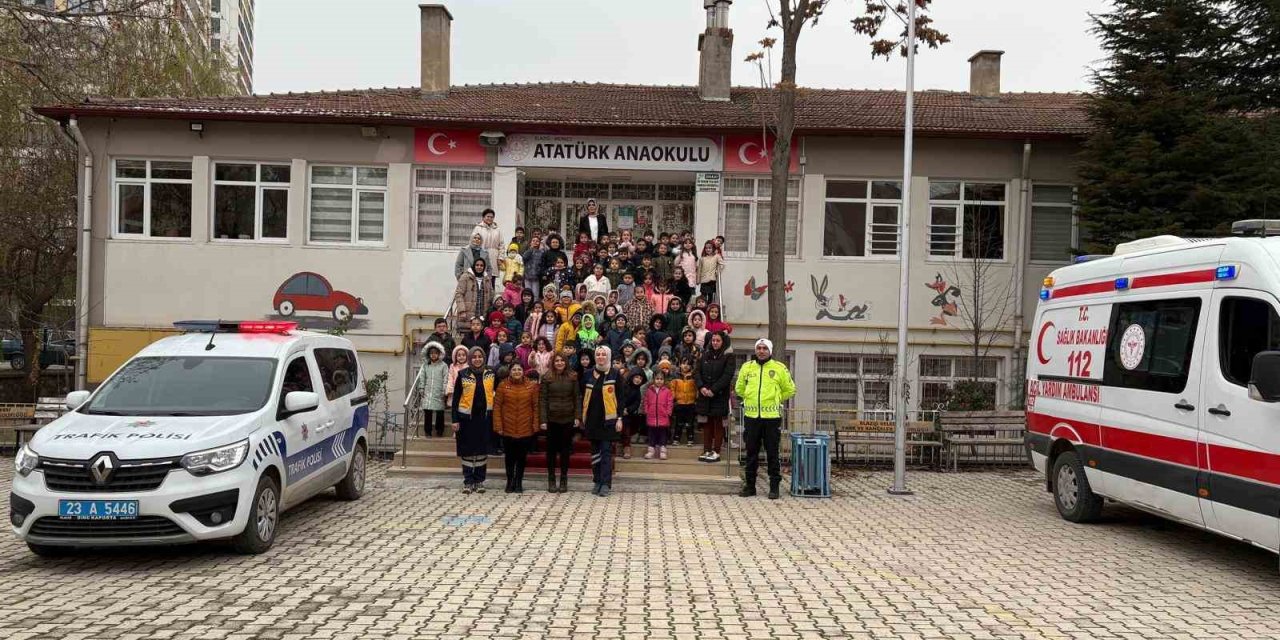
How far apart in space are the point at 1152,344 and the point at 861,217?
32.9ft

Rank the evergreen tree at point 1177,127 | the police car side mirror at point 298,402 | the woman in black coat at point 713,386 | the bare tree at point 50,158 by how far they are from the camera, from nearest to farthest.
Result: the police car side mirror at point 298,402, the woman in black coat at point 713,386, the evergreen tree at point 1177,127, the bare tree at point 50,158

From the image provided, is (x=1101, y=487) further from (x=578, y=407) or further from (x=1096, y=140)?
(x=1096, y=140)

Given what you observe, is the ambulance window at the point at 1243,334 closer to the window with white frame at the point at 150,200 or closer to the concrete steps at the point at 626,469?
the concrete steps at the point at 626,469

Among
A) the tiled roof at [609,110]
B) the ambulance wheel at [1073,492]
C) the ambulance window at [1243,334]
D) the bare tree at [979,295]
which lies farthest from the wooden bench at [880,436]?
the ambulance window at [1243,334]

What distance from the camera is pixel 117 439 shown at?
7.96 metres

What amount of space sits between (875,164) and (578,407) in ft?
30.9

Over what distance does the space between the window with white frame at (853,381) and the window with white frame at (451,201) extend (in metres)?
7.41

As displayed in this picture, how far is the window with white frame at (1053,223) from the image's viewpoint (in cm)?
1906

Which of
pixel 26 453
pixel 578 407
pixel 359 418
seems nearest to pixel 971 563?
pixel 578 407

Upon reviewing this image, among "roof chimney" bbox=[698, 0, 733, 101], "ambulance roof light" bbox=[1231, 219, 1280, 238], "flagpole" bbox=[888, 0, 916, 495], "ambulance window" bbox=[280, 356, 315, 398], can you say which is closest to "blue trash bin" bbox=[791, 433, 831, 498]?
"flagpole" bbox=[888, 0, 916, 495]

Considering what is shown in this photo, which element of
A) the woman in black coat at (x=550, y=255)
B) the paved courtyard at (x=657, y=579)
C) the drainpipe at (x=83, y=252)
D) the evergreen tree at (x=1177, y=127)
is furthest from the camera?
the drainpipe at (x=83, y=252)

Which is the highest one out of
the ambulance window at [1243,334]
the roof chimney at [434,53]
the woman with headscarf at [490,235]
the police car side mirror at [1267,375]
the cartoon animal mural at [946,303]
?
the roof chimney at [434,53]

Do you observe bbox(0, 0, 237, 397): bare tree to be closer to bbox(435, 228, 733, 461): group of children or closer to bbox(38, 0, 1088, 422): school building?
bbox(38, 0, 1088, 422): school building

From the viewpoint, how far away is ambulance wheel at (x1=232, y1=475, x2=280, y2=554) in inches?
328
